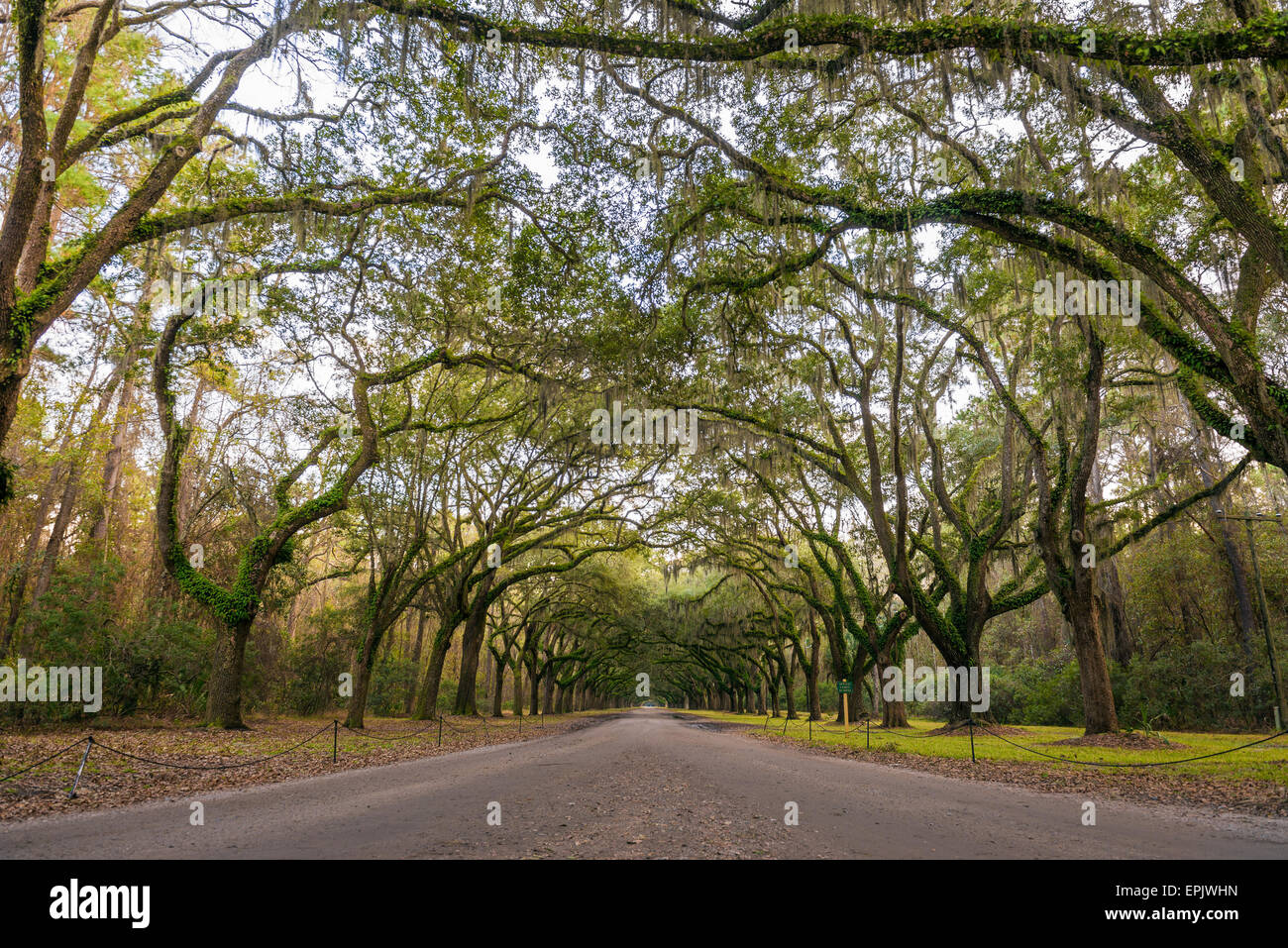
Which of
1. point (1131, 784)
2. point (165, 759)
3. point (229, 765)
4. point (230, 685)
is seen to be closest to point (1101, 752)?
point (1131, 784)

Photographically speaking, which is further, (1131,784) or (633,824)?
(1131,784)

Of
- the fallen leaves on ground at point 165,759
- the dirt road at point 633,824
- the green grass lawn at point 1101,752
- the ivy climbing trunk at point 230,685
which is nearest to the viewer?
the dirt road at point 633,824

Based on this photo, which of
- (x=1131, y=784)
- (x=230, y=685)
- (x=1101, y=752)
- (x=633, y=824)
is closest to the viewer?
A: (x=633, y=824)

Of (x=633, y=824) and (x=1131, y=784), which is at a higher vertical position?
(x=633, y=824)

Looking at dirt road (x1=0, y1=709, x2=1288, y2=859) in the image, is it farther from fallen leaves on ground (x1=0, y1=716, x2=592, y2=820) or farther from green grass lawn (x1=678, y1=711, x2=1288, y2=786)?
green grass lawn (x1=678, y1=711, x2=1288, y2=786)

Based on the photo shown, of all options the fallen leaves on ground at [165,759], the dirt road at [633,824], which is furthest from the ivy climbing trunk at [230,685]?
the dirt road at [633,824]

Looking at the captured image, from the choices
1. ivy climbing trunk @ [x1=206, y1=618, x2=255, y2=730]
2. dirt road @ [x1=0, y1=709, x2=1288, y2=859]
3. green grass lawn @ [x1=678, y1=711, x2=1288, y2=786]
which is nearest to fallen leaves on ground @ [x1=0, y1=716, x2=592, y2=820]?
ivy climbing trunk @ [x1=206, y1=618, x2=255, y2=730]

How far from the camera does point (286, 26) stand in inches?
315

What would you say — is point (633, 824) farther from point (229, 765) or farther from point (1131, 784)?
point (1131, 784)

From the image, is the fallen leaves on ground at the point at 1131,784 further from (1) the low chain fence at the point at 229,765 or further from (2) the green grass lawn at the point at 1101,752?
(1) the low chain fence at the point at 229,765

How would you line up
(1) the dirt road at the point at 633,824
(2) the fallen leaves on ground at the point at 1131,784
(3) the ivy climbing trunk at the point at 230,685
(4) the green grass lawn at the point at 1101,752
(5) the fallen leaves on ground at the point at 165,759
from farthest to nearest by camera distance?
(3) the ivy climbing trunk at the point at 230,685
(4) the green grass lawn at the point at 1101,752
(2) the fallen leaves on ground at the point at 1131,784
(5) the fallen leaves on ground at the point at 165,759
(1) the dirt road at the point at 633,824
